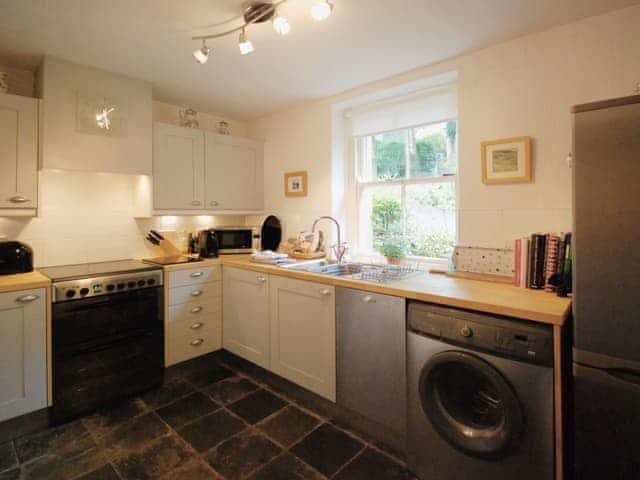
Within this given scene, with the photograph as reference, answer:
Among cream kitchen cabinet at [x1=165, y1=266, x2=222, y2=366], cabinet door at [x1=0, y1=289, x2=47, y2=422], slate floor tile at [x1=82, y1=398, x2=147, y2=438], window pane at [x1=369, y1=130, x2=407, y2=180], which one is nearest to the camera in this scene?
cabinet door at [x1=0, y1=289, x2=47, y2=422]

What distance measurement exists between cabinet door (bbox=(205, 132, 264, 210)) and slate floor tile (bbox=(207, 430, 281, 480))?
6.50 feet

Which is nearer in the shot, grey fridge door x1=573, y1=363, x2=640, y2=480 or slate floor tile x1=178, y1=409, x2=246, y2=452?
grey fridge door x1=573, y1=363, x2=640, y2=480

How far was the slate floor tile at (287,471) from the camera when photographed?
1689mm

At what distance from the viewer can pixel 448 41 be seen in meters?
2.02

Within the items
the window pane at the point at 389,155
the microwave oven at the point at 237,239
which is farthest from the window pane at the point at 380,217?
the microwave oven at the point at 237,239

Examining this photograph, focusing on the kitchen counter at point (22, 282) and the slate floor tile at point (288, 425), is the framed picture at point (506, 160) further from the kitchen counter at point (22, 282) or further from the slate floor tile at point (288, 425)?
the kitchen counter at point (22, 282)

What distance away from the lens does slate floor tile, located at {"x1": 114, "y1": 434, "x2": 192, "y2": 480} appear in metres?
1.71

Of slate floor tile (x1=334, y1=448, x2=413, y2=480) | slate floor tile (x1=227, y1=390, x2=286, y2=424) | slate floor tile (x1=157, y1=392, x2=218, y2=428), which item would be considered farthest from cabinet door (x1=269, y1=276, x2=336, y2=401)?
slate floor tile (x1=157, y1=392, x2=218, y2=428)

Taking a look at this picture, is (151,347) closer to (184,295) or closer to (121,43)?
(184,295)

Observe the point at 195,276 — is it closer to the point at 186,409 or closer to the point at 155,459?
the point at 186,409

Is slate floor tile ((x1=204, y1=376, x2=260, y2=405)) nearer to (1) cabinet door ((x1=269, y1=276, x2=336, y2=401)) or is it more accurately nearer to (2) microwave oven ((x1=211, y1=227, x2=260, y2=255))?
(1) cabinet door ((x1=269, y1=276, x2=336, y2=401))

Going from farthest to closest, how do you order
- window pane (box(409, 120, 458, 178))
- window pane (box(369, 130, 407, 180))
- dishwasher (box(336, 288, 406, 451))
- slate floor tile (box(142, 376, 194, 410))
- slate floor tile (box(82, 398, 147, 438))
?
1. window pane (box(369, 130, 407, 180))
2. window pane (box(409, 120, 458, 178))
3. slate floor tile (box(142, 376, 194, 410))
4. slate floor tile (box(82, 398, 147, 438))
5. dishwasher (box(336, 288, 406, 451))

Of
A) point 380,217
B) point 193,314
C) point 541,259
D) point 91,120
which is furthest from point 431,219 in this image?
point 91,120

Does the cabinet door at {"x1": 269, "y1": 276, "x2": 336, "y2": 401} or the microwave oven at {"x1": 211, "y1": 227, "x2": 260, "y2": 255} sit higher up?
the microwave oven at {"x1": 211, "y1": 227, "x2": 260, "y2": 255}
